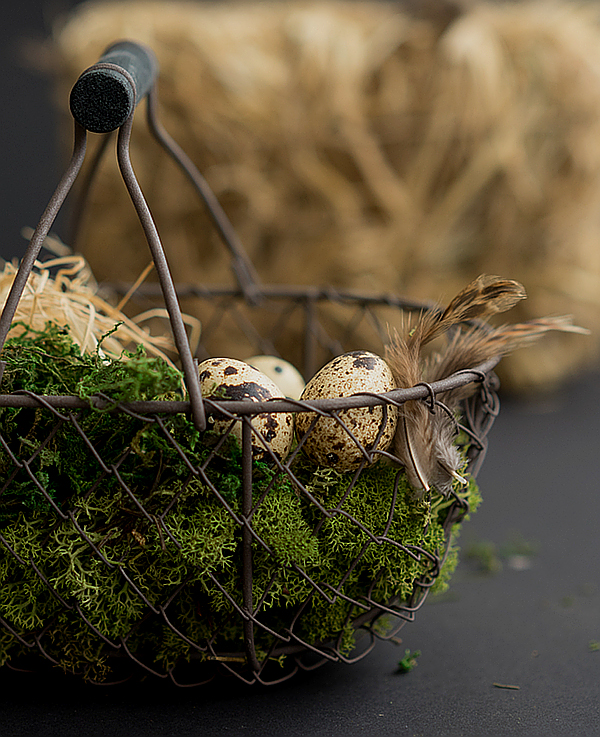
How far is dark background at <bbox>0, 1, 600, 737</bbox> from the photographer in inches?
25.2

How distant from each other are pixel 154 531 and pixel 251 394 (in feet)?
0.46

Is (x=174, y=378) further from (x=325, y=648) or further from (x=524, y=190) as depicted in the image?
(x=524, y=190)

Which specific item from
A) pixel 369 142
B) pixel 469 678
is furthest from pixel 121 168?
pixel 369 142

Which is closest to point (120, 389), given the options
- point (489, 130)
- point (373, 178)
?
point (373, 178)

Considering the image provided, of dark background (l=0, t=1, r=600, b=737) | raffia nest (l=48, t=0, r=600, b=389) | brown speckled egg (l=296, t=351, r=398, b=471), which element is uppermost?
raffia nest (l=48, t=0, r=600, b=389)

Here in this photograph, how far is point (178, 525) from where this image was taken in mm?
598

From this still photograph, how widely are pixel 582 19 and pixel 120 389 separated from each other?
65.4 inches

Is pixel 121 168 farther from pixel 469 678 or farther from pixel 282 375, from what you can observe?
pixel 469 678

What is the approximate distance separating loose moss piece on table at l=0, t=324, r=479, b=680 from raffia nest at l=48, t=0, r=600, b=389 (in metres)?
1.12

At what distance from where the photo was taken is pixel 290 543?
60 centimetres

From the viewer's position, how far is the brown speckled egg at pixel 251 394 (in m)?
0.62

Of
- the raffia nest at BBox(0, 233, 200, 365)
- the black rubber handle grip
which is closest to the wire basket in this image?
the black rubber handle grip

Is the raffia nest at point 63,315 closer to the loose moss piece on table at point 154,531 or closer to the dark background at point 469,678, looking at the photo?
the loose moss piece on table at point 154,531

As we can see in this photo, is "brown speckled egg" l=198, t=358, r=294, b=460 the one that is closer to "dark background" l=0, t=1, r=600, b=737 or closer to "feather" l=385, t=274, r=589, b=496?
"feather" l=385, t=274, r=589, b=496
